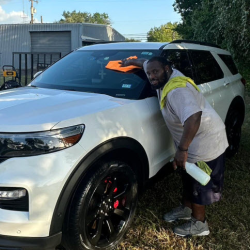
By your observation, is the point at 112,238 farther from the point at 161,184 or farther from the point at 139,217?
the point at 161,184

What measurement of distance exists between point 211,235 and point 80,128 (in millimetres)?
1740

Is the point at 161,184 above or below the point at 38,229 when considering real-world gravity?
below

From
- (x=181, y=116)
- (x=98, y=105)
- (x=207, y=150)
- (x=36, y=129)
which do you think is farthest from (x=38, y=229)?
(x=207, y=150)

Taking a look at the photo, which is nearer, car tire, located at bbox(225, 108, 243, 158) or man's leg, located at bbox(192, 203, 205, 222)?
man's leg, located at bbox(192, 203, 205, 222)

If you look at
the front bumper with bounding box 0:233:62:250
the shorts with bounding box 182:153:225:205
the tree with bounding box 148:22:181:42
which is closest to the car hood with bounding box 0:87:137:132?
the front bumper with bounding box 0:233:62:250

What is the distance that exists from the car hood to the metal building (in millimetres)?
29410

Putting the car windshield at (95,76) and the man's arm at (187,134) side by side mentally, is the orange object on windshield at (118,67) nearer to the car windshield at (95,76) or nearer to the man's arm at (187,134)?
the car windshield at (95,76)

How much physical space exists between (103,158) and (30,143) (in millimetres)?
614

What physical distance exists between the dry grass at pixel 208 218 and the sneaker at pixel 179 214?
0.07 metres

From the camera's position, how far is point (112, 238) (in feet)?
8.85

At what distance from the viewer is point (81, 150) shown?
87.6 inches

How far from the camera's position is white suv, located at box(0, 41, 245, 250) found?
206 cm

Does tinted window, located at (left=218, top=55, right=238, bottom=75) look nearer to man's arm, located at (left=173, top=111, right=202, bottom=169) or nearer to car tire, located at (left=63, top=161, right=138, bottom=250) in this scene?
man's arm, located at (left=173, top=111, right=202, bottom=169)

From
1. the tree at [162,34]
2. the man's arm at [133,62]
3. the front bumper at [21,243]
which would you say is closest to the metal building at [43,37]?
the man's arm at [133,62]
